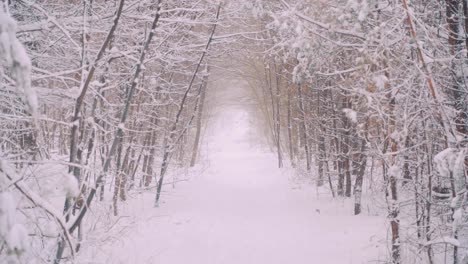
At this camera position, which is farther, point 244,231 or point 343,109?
point 244,231

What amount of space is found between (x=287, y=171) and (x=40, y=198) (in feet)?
44.9

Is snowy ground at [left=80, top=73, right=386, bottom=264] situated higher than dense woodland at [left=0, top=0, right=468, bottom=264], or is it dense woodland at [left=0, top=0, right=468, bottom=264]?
dense woodland at [left=0, top=0, right=468, bottom=264]

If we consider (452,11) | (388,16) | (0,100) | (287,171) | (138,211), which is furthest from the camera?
(287,171)

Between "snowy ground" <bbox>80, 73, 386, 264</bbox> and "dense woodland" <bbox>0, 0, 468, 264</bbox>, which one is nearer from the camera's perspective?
"dense woodland" <bbox>0, 0, 468, 264</bbox>

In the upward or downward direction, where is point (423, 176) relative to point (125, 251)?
upward

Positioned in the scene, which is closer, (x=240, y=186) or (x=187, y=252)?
(x=187, y=252)

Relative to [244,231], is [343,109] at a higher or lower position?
higher

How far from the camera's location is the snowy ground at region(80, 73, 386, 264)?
5621 mm

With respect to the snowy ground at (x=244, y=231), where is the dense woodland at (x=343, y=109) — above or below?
above

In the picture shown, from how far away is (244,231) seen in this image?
709 centimetres

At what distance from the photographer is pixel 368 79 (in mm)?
4289

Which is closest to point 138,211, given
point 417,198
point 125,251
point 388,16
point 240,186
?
point 125,251

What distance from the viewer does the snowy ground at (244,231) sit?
5.62 metres

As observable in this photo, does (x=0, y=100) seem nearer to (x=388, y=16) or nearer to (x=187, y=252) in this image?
(x=187, y=252)
